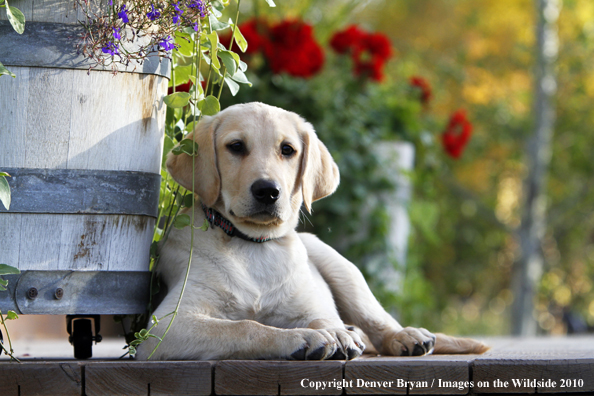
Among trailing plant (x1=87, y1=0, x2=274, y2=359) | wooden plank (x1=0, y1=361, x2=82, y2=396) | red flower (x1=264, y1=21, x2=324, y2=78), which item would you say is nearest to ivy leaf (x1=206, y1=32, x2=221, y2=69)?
trailing plant (x1=87, y1=0, x2=274, y2=359)

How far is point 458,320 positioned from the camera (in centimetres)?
1261

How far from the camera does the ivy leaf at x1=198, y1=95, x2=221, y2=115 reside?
2607 millimetres

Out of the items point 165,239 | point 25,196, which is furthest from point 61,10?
point 165,239

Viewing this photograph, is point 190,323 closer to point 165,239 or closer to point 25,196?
point 165,239

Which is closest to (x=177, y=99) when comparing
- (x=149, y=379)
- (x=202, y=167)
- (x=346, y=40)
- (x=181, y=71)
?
(x=202, y=167)

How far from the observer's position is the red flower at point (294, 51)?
5.16 m

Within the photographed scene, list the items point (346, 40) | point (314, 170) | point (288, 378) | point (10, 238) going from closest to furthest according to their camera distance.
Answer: point (288, 378) < point (10, 238) < point (314, 170) < point (346, 40)

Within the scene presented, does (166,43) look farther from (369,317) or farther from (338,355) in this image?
(369,317)

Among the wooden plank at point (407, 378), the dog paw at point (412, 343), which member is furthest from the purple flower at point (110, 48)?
the dog paw at point (412, 343)

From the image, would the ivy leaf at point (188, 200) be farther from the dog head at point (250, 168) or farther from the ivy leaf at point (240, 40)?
the ivy leaf at point (240, 40)

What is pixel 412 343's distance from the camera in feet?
8.57

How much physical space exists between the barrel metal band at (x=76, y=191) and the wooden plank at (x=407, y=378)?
3.28ft

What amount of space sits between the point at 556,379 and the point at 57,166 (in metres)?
1.76

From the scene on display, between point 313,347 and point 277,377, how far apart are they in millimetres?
170
